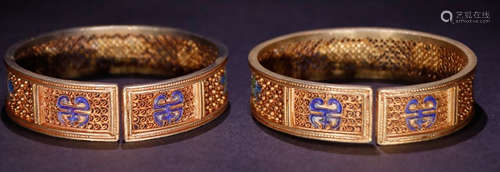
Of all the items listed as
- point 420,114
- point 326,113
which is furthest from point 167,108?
point 420,114

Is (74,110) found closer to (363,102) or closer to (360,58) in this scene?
(363,102)

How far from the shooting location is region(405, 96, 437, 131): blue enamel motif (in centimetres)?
642

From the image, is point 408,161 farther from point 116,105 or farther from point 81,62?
point 81,62

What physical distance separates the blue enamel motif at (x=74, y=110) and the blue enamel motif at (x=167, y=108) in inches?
16.0

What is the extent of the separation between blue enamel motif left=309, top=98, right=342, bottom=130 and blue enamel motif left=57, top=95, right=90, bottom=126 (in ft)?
4.35

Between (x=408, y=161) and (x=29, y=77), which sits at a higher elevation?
(x=29, y=77)

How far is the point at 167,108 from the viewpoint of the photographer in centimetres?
662

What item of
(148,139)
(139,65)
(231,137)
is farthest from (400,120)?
(139,65)

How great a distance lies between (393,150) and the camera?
6.42 meters

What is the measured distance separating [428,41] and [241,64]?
4.53 ft

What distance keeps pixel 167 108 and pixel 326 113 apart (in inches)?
37.3

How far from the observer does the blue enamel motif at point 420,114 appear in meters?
6.42

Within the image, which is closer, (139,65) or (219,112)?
(219,112)

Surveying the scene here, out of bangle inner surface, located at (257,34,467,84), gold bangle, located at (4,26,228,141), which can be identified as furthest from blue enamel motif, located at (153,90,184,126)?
bangle inner surface, located at (257,34,467,84)
